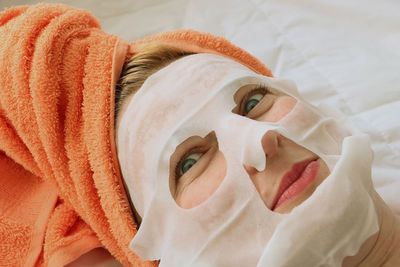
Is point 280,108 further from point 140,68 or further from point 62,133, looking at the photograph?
point 62,133

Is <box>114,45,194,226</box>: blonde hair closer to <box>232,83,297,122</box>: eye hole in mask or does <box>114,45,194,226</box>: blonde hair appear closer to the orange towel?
the orange towel

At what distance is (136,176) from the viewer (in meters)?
0.82

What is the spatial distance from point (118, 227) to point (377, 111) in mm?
690

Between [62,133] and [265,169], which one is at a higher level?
[265,169]

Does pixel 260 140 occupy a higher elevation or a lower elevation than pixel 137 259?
higher

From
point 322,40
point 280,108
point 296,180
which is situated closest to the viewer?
point 296,180

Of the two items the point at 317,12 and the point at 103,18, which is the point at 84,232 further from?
the point at 317,12

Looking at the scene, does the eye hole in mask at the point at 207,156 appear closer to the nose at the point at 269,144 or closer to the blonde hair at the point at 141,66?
the nose at the point at 269,144

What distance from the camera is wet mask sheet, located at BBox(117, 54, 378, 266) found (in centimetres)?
67

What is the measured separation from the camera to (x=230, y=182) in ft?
2.37

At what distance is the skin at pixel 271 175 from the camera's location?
0.71 metres

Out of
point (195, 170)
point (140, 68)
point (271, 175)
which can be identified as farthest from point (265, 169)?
point (140, 68)

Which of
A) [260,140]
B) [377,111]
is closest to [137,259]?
[260,140]

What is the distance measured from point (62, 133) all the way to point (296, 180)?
445 millimetres
